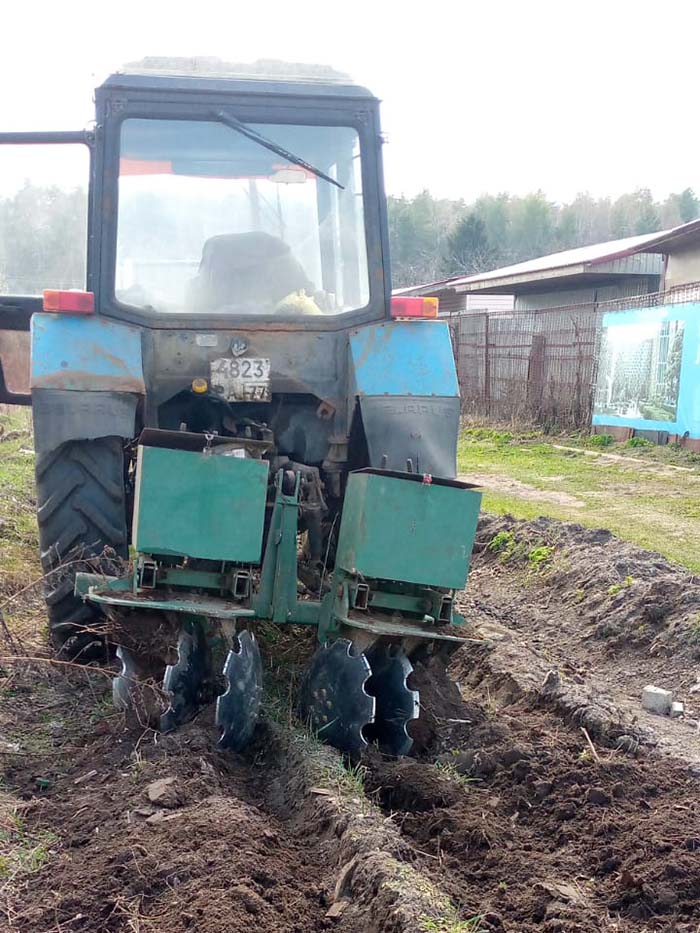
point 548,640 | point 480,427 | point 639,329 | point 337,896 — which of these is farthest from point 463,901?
point 480,427

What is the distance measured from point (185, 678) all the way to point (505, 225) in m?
63.7

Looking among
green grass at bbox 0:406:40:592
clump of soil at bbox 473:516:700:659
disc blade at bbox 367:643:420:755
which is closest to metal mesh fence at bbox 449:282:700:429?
clump of soil at bbox 473:516:700:659

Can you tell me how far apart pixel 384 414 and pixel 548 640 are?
210cm

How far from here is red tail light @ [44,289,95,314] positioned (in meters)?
4.54

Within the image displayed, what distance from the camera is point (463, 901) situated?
9.78 ft

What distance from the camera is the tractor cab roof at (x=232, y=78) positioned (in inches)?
186

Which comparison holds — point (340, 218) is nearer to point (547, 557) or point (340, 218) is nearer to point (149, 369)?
point (149, 369)

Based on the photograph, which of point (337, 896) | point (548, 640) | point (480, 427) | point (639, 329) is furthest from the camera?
point (480, 427)

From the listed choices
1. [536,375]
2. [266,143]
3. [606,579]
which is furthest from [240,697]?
[536,375]

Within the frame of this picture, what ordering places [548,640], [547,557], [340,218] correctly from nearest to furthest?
[340,218]
[548,640]
[547,557]

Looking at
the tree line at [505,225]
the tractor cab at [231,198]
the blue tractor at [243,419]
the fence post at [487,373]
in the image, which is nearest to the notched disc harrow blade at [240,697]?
the blue tractor at [243,419]

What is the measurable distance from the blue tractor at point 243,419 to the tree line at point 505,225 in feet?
159

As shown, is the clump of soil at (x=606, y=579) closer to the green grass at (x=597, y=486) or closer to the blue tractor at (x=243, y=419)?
the green grass at (x=597, y=486)

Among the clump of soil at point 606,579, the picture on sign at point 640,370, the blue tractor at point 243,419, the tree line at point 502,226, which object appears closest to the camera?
the blue tractor at point 243,419
